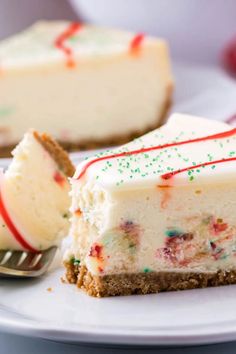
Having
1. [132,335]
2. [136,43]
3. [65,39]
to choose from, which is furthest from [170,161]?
[65,39]

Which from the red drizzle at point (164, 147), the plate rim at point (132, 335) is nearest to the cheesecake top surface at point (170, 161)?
Answer: the red drizzle at point (164, 147)

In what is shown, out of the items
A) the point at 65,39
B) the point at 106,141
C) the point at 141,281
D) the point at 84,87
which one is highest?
the point at 141,281

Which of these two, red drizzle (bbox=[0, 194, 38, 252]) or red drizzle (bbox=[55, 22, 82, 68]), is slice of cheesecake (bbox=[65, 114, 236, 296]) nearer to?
red drizzle (bbox=[0, 194, 38, 252])

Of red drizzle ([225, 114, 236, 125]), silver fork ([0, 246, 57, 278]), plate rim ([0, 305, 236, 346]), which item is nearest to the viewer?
plate rim ([0, 305, 236, 346])

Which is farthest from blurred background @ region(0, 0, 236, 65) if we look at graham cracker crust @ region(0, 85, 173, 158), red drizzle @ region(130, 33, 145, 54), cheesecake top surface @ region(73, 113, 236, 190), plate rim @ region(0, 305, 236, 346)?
plate rim @ region(0, 305, 236, 346)

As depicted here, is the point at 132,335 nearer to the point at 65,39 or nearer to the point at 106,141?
the point at 106,141

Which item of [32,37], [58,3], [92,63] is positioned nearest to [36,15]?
[58,3]
